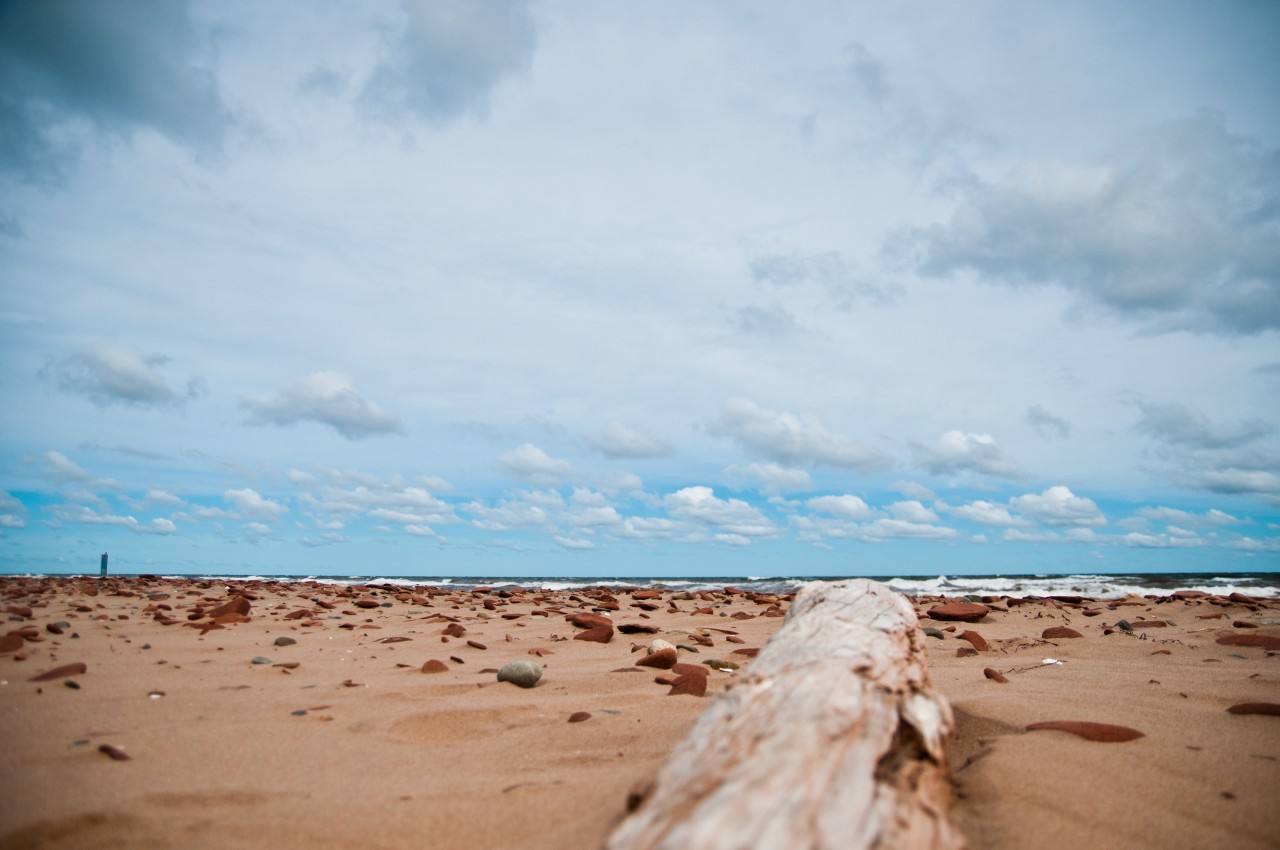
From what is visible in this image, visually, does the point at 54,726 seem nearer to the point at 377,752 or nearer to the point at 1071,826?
the point at 377,752

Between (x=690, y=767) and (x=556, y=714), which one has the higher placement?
(x=690, y=767)

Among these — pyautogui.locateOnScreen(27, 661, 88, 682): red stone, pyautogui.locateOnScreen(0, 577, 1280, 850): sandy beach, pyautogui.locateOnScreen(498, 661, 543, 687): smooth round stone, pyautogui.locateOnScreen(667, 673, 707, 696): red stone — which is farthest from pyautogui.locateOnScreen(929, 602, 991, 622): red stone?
pyautogui.locateOnScreen(27, 661, 88, 682): red stone

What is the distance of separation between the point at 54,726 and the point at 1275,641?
7490 millimetres

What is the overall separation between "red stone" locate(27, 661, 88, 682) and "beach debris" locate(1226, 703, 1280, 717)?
5.82 metres

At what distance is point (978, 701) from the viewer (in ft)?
10.9

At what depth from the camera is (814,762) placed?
165 cm

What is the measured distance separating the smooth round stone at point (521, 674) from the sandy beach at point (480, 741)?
9 centimetres

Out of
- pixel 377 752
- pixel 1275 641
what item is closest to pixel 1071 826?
pixel 377 752

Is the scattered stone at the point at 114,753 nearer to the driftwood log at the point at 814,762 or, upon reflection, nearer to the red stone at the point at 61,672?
the red stone at the point at 61,672

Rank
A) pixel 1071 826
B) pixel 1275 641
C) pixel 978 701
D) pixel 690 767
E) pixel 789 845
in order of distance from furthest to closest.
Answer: pixel 1275 641
pixel 978 701
pixel 1071 826
pixel 690 767
pixel 789 845

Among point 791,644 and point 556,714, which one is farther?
point 556,714

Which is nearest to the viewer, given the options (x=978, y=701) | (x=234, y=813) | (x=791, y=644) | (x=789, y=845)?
(x=789, y=845)

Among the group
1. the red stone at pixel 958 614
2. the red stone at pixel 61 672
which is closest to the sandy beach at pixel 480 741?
the red stone at pixel 61 672

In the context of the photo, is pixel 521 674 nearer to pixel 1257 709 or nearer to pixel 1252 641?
pixel 1257 709
